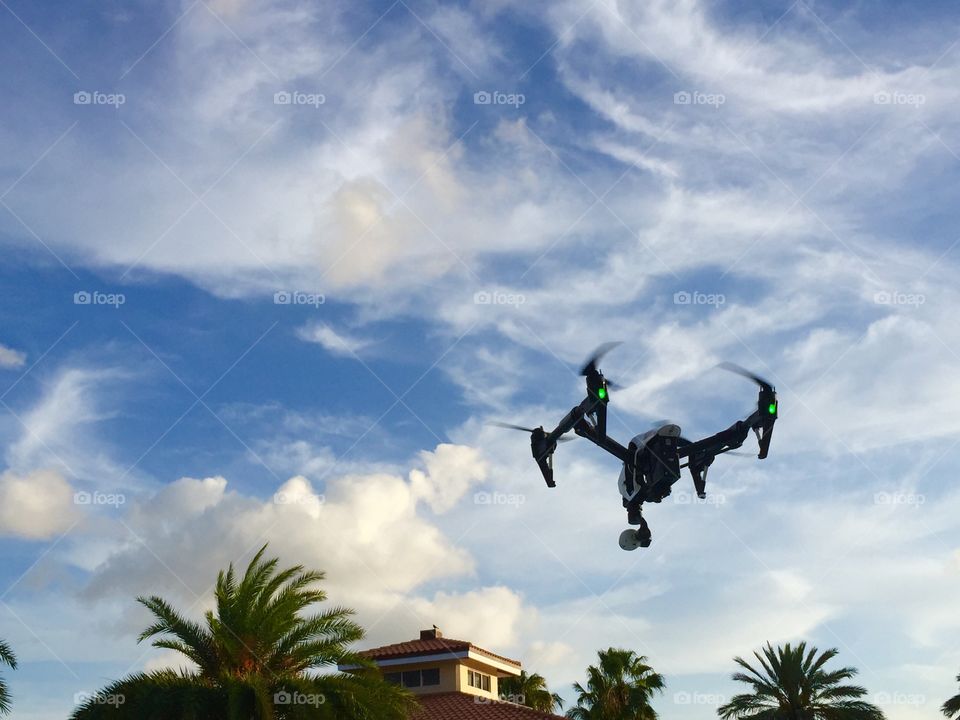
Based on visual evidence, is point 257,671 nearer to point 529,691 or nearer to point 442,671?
point 442,671

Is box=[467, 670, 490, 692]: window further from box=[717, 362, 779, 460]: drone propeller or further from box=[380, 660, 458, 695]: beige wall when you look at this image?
box=[717, 362, 779, 460]: drone propeller

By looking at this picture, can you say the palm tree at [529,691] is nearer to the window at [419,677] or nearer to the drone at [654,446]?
the window at [419,677]

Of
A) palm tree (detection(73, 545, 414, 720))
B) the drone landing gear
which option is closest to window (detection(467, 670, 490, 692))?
palm tree (detection(73, 545, 414, 720))

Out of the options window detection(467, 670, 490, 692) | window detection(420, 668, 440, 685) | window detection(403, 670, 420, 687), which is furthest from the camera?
window detection(467, 670, 490, 692)

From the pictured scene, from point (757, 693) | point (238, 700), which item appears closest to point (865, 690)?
point (757, 693)

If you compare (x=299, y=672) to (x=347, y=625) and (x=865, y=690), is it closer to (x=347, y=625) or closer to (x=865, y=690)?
(x=347, y=625)

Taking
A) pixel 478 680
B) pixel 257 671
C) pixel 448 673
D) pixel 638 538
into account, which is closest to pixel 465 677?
pixel 448 673
